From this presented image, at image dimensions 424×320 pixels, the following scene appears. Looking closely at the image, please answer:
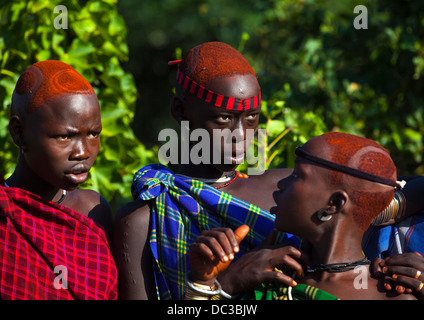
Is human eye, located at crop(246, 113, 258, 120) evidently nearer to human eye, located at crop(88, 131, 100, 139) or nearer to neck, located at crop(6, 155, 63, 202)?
human eye, located at crop(88, 131, 100, 139)

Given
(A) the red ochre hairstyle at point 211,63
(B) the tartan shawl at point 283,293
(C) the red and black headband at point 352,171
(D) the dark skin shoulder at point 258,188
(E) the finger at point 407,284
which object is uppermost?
(A) the red ochre hairstyle at point 211,63

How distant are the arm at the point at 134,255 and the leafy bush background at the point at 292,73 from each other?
3.92 ft

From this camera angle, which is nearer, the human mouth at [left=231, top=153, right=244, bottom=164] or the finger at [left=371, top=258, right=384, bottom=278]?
the finger at [left=371, top=258, right=384, bottom=278]

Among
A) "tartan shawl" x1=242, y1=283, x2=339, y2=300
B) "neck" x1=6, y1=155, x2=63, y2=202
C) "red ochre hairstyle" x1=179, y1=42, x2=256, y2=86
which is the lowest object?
"tartan shawl" x1=242, y1=283, x2=339, y2=300

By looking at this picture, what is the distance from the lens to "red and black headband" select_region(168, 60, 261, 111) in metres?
2.43

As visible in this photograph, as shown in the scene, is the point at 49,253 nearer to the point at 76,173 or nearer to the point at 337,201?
the point at 76,173

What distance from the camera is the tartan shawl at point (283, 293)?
84.9 inches

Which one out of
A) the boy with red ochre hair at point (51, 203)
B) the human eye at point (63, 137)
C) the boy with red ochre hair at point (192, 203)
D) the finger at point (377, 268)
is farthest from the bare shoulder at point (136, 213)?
the finger at point (377, 268)

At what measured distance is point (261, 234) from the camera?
2461 mm

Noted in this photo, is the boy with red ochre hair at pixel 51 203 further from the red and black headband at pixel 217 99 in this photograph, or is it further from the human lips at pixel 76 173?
the red and black headband at pixel 217 99

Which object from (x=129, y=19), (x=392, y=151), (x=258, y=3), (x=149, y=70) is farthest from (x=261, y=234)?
(x=149, y=70)

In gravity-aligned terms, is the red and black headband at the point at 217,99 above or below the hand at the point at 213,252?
above

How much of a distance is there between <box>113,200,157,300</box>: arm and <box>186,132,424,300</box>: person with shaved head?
25cm

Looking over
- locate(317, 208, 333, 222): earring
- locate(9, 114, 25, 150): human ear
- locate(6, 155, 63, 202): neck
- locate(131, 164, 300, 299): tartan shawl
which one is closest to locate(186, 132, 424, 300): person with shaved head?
locate(317, 208, 333, 222): earring
